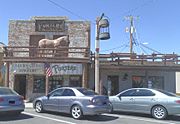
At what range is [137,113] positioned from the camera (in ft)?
51.8

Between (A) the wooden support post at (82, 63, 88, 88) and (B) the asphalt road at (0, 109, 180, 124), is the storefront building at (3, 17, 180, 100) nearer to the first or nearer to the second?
(A) the wooden support post at (82, 63, 88, 88)

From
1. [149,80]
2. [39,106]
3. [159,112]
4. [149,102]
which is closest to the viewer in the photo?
[159,112]

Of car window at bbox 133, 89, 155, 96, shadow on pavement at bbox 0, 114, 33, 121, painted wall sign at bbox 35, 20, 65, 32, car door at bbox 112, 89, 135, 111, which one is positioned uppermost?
painted wall sign at bbox 35, 20, 65, 32

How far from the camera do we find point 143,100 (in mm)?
14500

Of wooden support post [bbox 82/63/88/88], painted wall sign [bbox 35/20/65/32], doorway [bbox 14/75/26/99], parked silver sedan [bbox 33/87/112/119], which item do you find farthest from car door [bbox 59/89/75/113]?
painted wall sign [bbox 35/20/65/32]

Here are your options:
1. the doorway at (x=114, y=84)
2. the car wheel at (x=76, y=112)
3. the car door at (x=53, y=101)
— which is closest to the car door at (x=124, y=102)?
the car wheel at (x=76, y=112)

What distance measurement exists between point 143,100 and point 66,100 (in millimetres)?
3584

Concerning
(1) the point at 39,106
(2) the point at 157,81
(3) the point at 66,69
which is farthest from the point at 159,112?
(2) the point at 157,81

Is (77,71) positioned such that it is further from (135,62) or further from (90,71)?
(135,62)

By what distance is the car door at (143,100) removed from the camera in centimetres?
1431

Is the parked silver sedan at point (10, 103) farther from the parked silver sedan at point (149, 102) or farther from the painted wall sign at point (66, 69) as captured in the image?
the painted wall sign at point (66, 69)

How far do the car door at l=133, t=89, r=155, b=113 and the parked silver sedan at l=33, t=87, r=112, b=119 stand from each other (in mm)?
1583

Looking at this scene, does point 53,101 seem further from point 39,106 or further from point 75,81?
point 75,81

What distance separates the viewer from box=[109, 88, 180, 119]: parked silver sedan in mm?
13648
